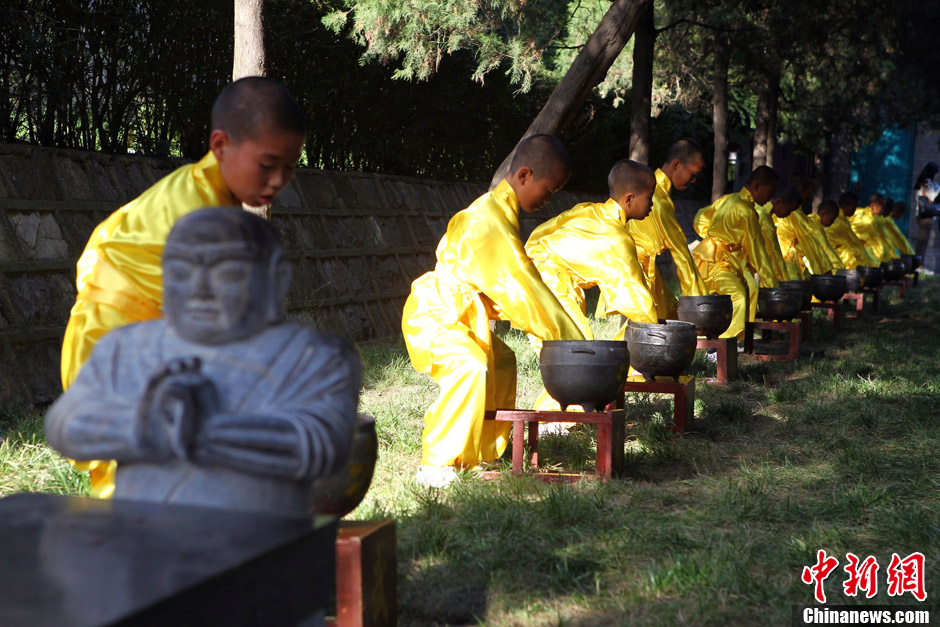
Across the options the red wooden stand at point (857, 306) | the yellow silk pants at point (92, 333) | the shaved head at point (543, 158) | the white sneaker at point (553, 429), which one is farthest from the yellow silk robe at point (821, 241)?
the yellow silk pants at point (92, 333)

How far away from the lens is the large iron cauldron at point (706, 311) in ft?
22.9

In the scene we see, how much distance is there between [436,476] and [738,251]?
5477mm

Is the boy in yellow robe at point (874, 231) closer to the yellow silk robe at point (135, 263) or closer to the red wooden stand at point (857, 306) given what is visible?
the red wooden stand at point (857, 306)

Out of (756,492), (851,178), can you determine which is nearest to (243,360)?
(756,492)

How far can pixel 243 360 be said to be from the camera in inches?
80.7

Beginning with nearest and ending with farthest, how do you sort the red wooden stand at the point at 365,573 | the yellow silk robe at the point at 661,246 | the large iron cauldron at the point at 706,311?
the red wooden stand at the point at 365,573
the large iron cauldron at the point at 706,311
the yellow silk robe at the point at 661,246

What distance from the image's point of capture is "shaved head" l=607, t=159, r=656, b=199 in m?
6.22

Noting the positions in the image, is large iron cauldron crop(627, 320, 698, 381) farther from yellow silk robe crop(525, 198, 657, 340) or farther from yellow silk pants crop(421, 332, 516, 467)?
yellow silk pants crop(421, 332, 516, 467)

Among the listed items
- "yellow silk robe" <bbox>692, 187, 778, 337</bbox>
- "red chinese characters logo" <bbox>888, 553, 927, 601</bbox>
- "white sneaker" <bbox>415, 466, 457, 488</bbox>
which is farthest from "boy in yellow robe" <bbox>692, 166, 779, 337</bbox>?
"red chinese characters logo" <bbox>888, 553, 927, 601</bbox>

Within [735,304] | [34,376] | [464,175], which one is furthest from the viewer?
[464,175]

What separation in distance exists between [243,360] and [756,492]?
288 centimetres

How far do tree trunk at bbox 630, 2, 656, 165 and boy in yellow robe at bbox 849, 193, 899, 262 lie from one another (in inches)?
288

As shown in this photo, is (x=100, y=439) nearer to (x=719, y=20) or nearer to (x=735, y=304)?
(x=735, y=304)

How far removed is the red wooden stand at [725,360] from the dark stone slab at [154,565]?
5.59 meters
